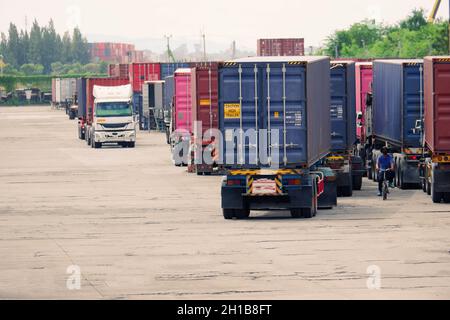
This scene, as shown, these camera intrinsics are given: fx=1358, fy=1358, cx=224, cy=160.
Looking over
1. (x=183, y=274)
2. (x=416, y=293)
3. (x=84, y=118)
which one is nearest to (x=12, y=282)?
(x=183, y=274)

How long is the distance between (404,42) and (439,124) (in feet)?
450

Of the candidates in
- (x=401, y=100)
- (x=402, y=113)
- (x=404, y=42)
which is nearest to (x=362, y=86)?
(x=401, y=100)

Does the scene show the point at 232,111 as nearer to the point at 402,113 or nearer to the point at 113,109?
the point at 402,113

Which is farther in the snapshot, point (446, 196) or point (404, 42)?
point (404, 42)

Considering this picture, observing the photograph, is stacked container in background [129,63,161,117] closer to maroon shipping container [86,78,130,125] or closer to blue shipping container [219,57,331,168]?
maroon shipping container [86,78,130,125]

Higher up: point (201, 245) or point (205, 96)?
point (205, 96)

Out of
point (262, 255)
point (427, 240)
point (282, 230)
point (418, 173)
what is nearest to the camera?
point (262, 255)

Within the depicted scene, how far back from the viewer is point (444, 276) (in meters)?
22.5

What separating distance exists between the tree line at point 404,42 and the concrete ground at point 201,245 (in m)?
103

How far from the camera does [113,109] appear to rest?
6731 centimetres

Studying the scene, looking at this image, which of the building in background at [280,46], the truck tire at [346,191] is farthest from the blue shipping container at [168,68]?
the truck tire at [346,191]

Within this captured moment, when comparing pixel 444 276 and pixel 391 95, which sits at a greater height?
pixel 391 95

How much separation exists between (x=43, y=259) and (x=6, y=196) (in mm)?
15924
